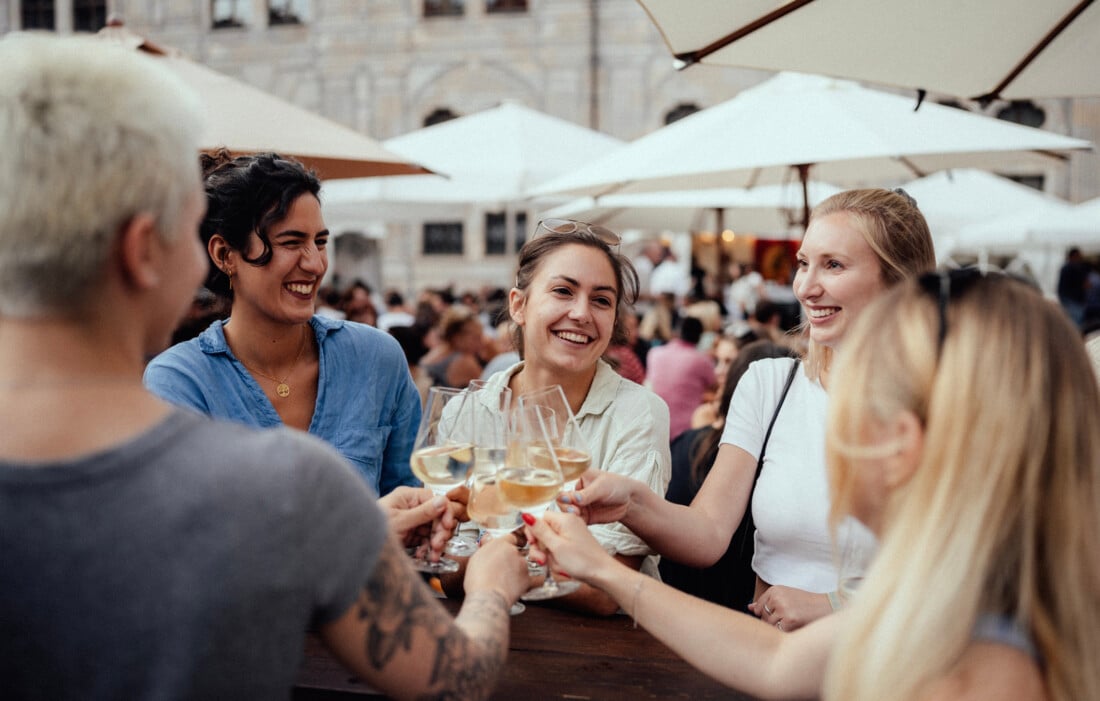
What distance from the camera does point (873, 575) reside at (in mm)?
1295

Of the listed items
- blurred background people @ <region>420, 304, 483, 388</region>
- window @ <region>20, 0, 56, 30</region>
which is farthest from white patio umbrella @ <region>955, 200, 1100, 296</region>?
window @ <region>20, 0, 56, 30</region>

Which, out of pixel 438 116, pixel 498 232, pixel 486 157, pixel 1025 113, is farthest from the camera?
pixel 498 232

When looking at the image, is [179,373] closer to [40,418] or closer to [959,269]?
[40,418]

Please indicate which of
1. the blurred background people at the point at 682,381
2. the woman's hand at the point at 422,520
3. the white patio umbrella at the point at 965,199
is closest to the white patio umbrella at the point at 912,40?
the woman's hand at the point at 422,520

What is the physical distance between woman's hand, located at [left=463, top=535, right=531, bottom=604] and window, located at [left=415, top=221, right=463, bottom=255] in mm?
21464

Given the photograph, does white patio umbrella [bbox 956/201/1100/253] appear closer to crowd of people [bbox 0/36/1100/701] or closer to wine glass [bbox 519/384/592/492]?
wine glass [bbox 519/384/592/492]

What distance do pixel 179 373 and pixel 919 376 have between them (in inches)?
78.2

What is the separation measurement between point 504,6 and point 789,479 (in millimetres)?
21300

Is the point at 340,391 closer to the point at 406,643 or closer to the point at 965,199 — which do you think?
the point at 406,643

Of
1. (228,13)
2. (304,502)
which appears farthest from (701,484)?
(228,13)

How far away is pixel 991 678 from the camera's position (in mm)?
1230

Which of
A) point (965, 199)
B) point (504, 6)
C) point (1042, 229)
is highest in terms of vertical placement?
point (504, 6)

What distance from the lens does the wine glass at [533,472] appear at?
180 centimetres

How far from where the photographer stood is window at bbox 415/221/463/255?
2294cm
